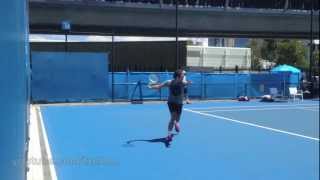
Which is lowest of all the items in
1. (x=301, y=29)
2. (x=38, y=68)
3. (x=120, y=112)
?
(x=120, y=112)

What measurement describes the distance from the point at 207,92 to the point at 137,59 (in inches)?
1161

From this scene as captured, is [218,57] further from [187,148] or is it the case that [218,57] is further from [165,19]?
[187,148]

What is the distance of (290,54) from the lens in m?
87.4

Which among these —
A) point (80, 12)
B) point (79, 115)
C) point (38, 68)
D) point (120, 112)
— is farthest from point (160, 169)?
point (80, 12)

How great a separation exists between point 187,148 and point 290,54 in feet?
255

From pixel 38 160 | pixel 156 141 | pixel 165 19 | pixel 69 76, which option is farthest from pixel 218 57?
pixel 38 160

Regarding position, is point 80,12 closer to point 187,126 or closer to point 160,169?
point 187,126

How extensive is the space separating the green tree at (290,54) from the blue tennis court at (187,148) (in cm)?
6868

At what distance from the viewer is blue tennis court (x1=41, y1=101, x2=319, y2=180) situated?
30.7 feet

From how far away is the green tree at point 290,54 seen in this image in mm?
87438

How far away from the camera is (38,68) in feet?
91.7

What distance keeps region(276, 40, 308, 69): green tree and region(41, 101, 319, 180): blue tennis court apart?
6868 cm

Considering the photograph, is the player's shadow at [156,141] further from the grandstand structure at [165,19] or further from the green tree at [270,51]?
the green tree at [270,51]

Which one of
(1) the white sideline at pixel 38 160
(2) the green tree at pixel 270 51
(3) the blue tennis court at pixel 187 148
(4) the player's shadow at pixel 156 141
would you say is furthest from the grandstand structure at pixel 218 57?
(1) the white sideline at pixel 38 160
